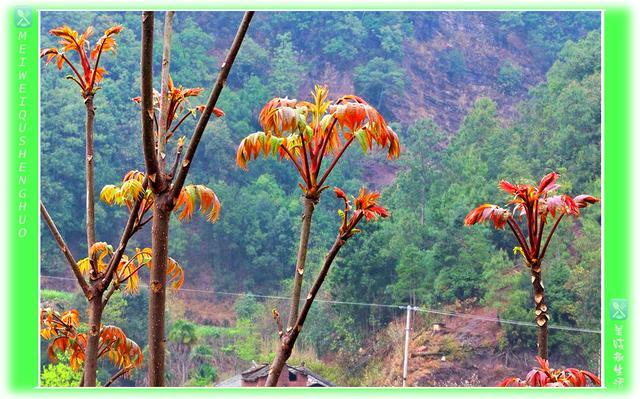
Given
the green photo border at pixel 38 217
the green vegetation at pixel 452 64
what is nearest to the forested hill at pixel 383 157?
the green vegetation at pixel 452 64

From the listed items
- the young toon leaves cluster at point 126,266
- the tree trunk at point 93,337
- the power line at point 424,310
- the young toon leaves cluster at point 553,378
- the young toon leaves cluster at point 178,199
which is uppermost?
the young toon leaves cluster at point 178,199

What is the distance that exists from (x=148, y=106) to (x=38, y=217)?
0.31 m

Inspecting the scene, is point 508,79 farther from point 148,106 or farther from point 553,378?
point 148,106

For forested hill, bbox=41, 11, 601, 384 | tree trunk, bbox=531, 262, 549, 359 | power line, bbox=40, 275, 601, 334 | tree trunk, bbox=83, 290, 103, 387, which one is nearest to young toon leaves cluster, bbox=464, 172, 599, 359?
tree trunk, bbox=531, 262, 549, 359

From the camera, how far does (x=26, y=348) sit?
985 mm

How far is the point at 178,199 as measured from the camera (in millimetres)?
835

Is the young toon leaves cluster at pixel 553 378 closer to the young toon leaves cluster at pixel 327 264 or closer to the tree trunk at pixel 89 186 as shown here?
the young toon leaves cluster at pixel 327 264

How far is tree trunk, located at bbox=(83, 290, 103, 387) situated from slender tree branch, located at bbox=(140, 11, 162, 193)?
0.22 meters

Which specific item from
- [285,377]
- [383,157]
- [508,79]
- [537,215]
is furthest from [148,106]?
[508,79]

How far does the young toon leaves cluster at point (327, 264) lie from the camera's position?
72 centimetres

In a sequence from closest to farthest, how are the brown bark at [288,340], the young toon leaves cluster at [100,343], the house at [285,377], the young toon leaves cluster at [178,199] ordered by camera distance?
1. the brown bark at [288,340]
2. the young toon leaves cluster at [178,199]
3. the young toon leaves cluster at [100,343]
4. the house at [285,377]

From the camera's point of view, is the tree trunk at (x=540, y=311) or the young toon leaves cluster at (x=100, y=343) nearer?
the tree trunk at (x=540, y=311)

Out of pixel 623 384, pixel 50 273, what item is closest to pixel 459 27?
pixel 50 273

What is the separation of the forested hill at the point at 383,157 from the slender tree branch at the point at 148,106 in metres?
7.41
